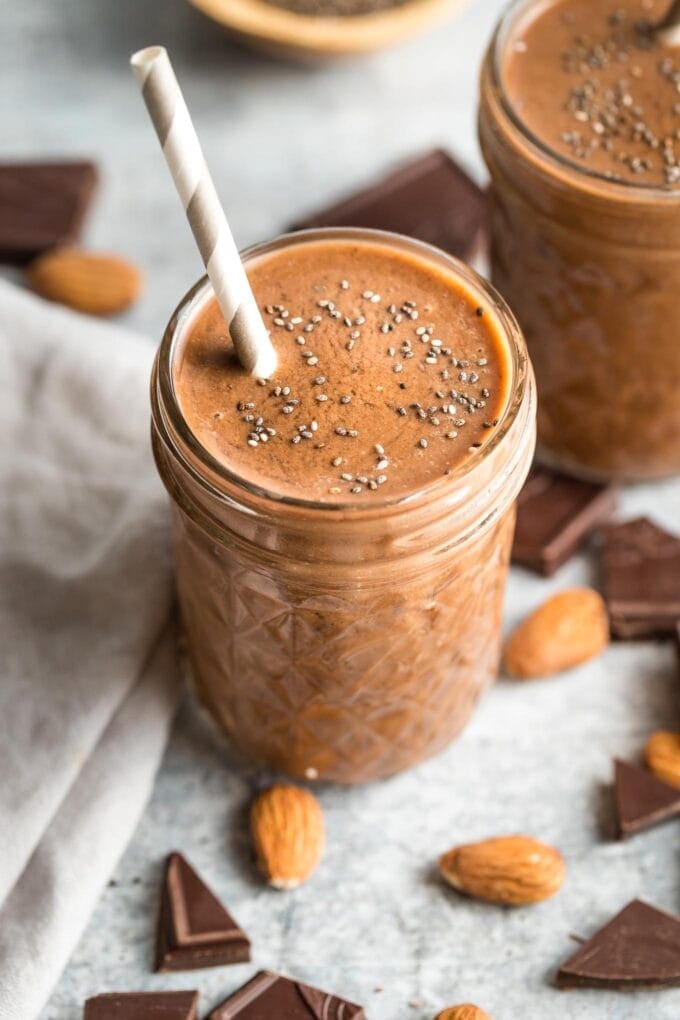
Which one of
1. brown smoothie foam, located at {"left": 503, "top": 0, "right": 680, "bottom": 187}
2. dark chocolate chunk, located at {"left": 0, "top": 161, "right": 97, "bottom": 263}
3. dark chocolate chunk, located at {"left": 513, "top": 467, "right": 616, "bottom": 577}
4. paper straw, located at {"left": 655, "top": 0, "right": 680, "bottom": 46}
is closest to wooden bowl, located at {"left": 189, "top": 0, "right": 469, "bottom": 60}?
dark chocolate chunk, located at {"left": 0, "top": 161, "right": 97, "bottom": 263}

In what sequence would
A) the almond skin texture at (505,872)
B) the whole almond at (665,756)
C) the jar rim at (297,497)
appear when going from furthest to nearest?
the whole almond at (665,756)
the almond skin texture at (505,872)
the jar rim at (297,497)

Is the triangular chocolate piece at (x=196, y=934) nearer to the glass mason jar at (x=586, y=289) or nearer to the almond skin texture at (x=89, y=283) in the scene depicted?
the glass mason jar at (x=586, y=289)

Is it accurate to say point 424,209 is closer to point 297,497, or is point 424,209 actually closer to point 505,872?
point 297,497

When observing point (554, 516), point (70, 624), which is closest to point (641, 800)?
point (554, 516)

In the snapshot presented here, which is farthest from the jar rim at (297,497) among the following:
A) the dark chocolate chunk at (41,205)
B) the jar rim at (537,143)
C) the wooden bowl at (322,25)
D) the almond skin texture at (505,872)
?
the wooden bowl at (322,25)

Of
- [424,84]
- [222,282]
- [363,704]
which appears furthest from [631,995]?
[424,84]

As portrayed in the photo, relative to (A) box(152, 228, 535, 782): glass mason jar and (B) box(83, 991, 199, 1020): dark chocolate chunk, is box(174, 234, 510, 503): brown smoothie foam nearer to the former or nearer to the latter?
(A) box(152, 228, 535, 782): glass mason jar
